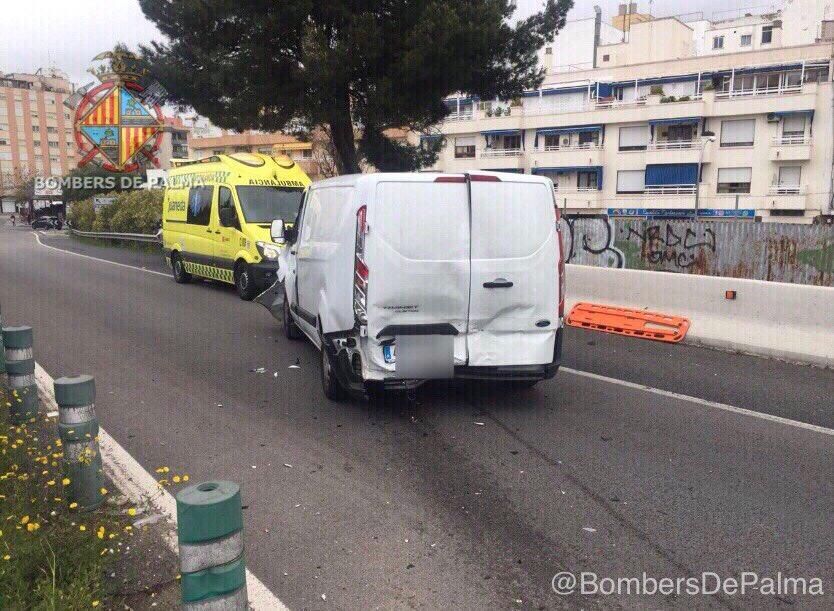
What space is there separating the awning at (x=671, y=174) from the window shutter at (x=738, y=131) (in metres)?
2.65

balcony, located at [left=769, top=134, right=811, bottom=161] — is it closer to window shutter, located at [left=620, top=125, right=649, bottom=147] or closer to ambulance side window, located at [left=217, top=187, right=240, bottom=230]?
window shutter, located at [left=620, top=125, right=649, bottom=147]

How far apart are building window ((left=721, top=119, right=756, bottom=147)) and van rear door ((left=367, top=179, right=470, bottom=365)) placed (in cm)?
4450

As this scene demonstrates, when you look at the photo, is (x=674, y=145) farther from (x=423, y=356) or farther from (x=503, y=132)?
(x=423, y=356)

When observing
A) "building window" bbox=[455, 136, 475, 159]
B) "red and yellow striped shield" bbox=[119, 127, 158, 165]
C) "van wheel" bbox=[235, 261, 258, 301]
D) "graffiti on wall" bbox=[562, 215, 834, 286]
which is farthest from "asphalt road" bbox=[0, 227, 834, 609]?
"building window" bbox=[455, 136, 475, 159]

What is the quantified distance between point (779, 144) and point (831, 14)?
1877 cm

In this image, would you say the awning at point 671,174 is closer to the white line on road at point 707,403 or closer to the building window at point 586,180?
the building window at point 586,180

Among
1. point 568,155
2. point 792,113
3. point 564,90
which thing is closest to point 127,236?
point 568,155

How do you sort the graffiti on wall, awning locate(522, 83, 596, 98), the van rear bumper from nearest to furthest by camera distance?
1. the van rear bumper
2. the graffiti on wall
3. awning locate(522, 83, 596, 98)

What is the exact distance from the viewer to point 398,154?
20.8 meters

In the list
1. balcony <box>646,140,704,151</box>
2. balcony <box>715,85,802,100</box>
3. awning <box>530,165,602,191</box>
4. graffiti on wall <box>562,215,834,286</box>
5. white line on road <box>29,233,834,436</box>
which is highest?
balcony <box>715,85,802,100</box>

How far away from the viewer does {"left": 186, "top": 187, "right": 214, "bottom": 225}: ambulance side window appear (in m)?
13.9

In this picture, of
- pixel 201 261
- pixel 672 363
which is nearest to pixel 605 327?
pixel 672 363

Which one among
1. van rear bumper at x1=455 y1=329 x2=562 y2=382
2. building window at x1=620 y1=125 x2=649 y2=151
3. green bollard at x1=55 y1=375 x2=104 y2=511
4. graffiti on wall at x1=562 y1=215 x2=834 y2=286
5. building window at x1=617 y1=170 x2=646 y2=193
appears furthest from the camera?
building window at x1=617 y1=170 x2=646 y2=193

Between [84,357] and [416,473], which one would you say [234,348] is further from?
[416,473]
